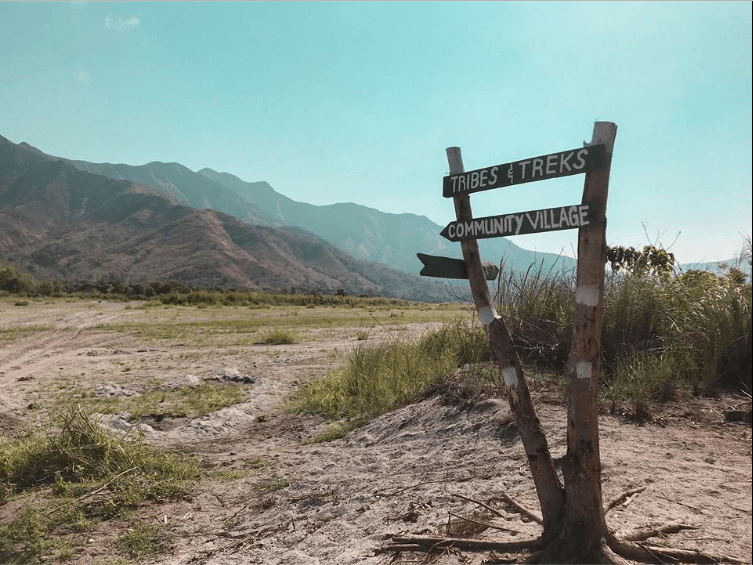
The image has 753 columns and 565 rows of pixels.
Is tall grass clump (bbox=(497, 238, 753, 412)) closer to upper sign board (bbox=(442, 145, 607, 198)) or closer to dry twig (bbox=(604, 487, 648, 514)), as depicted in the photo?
dry twig (bbox=(604, 487, 648, 514))

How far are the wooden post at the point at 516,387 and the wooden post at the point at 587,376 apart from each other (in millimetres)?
147

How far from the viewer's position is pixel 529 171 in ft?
10.8

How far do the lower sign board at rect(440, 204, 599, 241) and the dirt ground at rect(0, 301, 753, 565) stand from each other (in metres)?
2.00

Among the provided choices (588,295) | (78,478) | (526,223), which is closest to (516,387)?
(588,295)

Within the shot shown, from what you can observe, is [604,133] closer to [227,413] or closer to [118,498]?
[118,498]

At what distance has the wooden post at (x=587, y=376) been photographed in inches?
119

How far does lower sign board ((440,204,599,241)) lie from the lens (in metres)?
3.04

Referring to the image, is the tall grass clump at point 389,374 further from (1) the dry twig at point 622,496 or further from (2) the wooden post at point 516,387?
(2) the wooden post at point 516,387

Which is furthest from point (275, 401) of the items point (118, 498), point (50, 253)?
point (50, 253)

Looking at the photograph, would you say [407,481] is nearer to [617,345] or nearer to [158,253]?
[617,345]

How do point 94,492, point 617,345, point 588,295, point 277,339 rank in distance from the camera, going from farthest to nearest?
point 277,339 < point 617,345 < point 94,492 < point 588,295

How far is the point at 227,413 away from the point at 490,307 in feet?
20.6

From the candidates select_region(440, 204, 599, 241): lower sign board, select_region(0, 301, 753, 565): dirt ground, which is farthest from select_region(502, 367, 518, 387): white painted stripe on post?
select_region(0, 301, 753, 565): dirt ground

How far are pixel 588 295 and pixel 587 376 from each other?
0.47 meters
